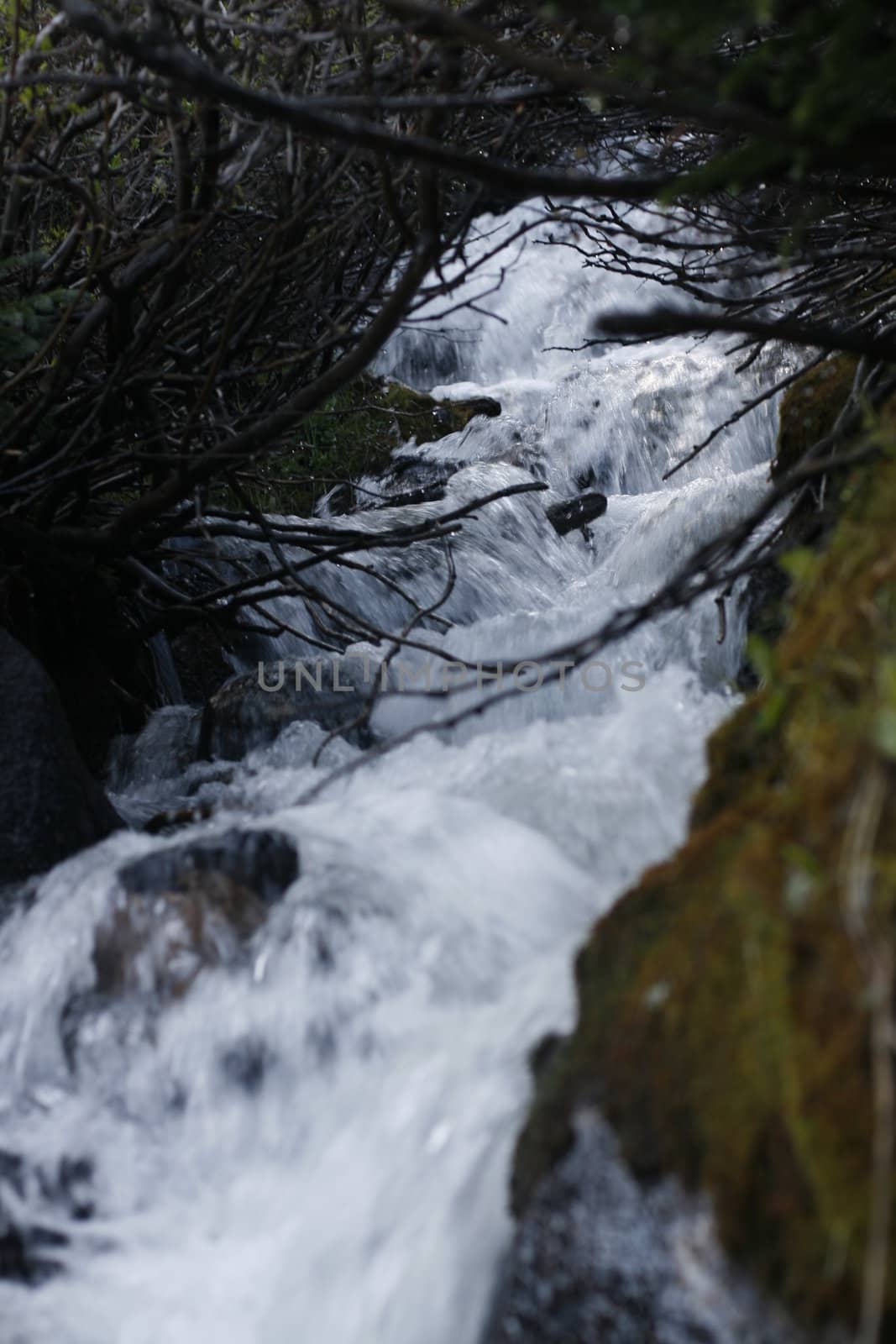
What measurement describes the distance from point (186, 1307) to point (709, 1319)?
101 centimetres

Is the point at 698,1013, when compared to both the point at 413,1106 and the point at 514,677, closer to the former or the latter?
the point at 413,1106

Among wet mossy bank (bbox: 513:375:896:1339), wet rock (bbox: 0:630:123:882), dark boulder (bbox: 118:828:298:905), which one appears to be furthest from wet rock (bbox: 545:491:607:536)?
wet mossy bank (bbox: 513:375:896:1339)

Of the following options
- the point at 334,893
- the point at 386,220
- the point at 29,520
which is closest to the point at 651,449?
the point at 386,220

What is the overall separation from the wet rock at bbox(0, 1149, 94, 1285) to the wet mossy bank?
3.36ft

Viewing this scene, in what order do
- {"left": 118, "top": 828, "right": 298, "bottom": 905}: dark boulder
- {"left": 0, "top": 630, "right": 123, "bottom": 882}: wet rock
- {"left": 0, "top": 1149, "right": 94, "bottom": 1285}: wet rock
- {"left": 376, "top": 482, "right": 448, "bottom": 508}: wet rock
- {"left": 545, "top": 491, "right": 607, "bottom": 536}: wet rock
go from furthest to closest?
{"left": 545, "top": 491, "right": 607, "bottom": 536}: wet rock → {"left": 376, "top": 482, "right": 448, "bottom": 508}: wet rock → {"left": 0, "top": 630, "right": 123, "bottom": 882}: wet rock → {"left": 118, "top": 828, "right": 298, "bottom": 905}: dark boulder → {"left": 0, "top": 1149, "right": 94, "bottom": 1285}: wet rock

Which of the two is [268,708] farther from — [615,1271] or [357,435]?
[357,435]

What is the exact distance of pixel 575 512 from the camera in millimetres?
8391

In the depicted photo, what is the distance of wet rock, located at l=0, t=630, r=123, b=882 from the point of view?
11.1 ft

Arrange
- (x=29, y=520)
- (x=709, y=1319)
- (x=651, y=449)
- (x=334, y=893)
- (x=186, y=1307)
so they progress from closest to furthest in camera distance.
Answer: (x=709, y=1319), (x=186, y=1307), (x=334, y=893), (x=29, y=520), (x=651, y=449)

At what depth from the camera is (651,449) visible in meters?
10.2

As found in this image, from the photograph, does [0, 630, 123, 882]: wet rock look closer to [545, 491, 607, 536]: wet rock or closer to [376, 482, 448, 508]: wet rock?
[376, 482, 448, 508]: wet rock

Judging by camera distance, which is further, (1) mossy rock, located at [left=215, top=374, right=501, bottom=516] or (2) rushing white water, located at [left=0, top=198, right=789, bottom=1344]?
(1) mossy rock, located at [left=215, top=374, right=501, bottom=516]

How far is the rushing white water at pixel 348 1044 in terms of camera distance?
5.96 ft

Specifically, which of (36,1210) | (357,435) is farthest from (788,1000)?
(357,435)
